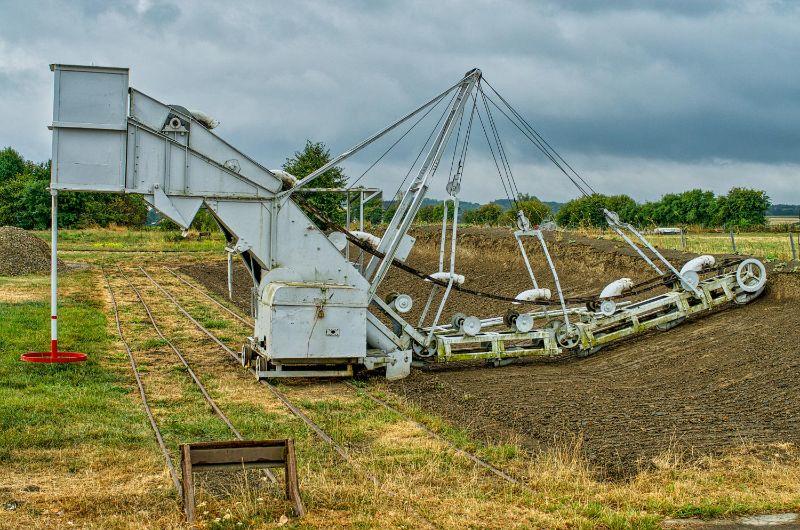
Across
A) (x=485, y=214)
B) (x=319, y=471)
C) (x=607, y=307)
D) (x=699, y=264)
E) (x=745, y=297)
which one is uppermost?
(x=485, y=214)

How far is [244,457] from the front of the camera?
827 centimetres

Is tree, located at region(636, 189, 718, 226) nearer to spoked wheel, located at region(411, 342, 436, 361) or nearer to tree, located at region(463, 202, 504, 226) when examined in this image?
tree, located at region(463, 202, 504, 226)

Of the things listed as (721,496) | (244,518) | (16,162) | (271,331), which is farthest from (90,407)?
(16,162)

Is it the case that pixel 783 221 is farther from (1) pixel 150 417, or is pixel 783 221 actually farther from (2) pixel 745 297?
(1) pixel 150 417

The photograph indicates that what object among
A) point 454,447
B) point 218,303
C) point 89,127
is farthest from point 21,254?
point 454,447

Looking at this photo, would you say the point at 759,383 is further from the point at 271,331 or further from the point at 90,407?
the point at 90,407

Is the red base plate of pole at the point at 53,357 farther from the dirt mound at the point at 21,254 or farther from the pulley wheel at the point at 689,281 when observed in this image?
the dirt mound at the point at 21,254

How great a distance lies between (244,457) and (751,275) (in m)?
13.5

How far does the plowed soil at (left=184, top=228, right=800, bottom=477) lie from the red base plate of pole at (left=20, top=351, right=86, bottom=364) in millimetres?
5395

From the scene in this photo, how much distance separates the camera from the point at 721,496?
28.2ft

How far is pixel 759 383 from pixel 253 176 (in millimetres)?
8530

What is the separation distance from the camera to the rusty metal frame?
8.02m

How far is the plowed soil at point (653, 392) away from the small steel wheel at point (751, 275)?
0.38m

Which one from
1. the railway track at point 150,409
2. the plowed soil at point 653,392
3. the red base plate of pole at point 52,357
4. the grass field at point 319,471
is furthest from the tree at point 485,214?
the grass field at point 319,471
